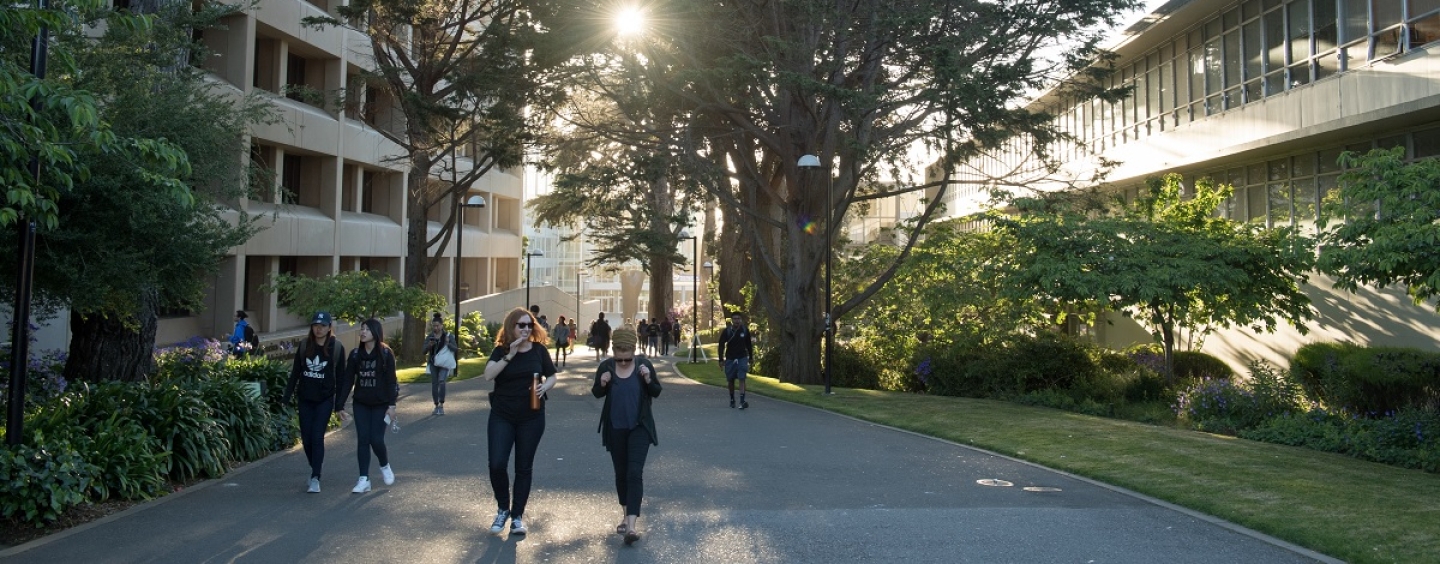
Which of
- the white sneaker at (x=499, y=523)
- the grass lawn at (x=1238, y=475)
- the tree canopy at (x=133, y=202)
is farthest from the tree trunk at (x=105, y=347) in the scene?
the grass lawn at (x=1238, y=475)

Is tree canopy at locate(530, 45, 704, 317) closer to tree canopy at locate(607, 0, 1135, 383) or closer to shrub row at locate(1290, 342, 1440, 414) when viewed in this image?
tree canopy at locate(607, 0, 1135, 383)

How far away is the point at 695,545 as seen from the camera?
7473 mm

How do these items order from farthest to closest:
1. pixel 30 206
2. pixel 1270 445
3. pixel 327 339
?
1. pixel 1270 445
2. pixel 327 339
3. pixel 30 206

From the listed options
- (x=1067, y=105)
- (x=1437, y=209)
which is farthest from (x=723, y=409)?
(x=1067, y=105)

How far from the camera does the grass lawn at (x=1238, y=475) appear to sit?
26.0 ft

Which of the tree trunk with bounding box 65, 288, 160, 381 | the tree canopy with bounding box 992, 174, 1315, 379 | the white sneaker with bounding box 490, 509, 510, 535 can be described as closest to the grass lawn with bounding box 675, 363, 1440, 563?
the tree canopy with bounding box 992, 174, 1315, 379

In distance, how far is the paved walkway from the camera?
7.22 metres

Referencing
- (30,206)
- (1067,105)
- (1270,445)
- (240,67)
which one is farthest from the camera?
(1067,105)

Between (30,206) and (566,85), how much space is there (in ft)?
52.2

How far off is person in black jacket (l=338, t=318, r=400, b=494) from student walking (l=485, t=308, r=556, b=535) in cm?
201

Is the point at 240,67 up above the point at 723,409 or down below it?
above

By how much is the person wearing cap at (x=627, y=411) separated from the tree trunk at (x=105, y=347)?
8310 mm

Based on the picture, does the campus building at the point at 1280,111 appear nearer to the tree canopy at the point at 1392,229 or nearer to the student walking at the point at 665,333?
the tree canopy at the point at 1392,229

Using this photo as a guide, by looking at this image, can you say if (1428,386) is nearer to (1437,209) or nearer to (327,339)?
(1437,209)
